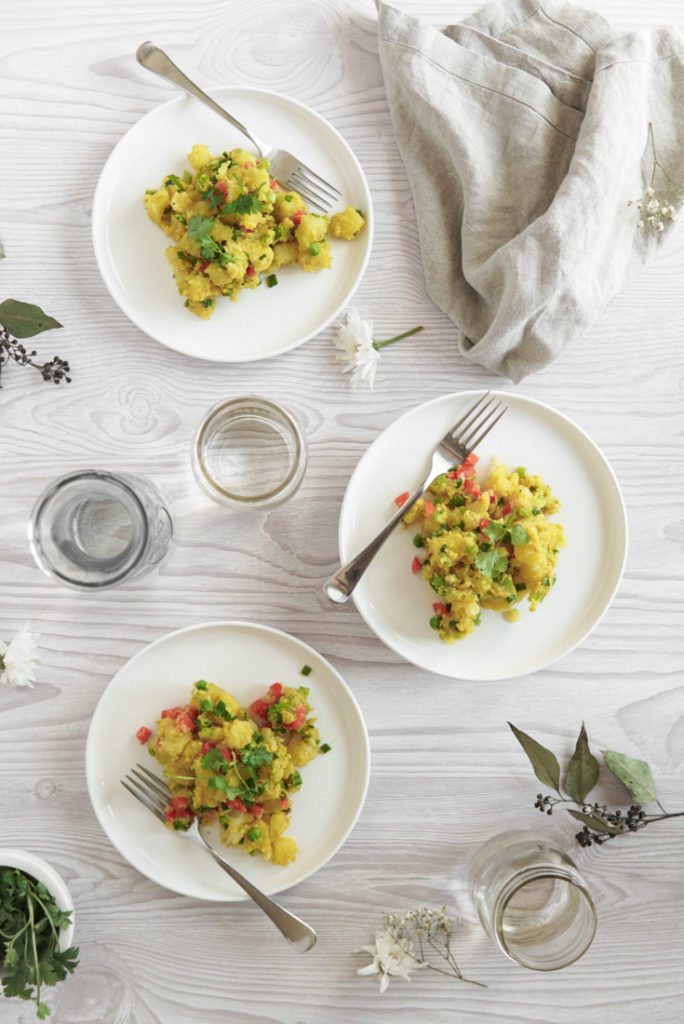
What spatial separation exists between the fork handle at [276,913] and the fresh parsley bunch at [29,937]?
0.89ft

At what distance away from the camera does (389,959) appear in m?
1.41

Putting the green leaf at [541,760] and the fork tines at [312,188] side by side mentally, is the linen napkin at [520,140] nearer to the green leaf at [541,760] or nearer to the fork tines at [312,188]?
the fork tines at [312,188]

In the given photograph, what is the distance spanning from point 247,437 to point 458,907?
3.08 feet

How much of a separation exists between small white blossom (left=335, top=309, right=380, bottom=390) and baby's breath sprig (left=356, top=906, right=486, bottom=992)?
963 mm

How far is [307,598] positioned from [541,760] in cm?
50

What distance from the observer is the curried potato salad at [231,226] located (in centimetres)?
134

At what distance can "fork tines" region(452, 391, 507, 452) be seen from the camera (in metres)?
1.39

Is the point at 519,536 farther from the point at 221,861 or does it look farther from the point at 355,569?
the point at 221,861

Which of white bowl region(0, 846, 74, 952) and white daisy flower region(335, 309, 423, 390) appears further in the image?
white daisy flower region(335, 309, 423, 390)

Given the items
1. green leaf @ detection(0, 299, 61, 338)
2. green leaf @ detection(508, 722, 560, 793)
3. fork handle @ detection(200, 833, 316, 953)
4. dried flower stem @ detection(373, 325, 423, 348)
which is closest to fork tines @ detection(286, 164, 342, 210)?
dried flower stem @ detection(373, 325, 423, 348)

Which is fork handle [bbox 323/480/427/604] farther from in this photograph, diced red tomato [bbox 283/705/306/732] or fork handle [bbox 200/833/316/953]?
fork handle [bbox 200/833/316/953]

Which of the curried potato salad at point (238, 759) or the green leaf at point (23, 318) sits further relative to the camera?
the green leaf at point (23, 318)

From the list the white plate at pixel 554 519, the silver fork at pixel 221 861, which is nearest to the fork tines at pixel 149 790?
the silver fork at pixel 221 861

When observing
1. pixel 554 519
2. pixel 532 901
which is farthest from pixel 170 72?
pixel 532 901
